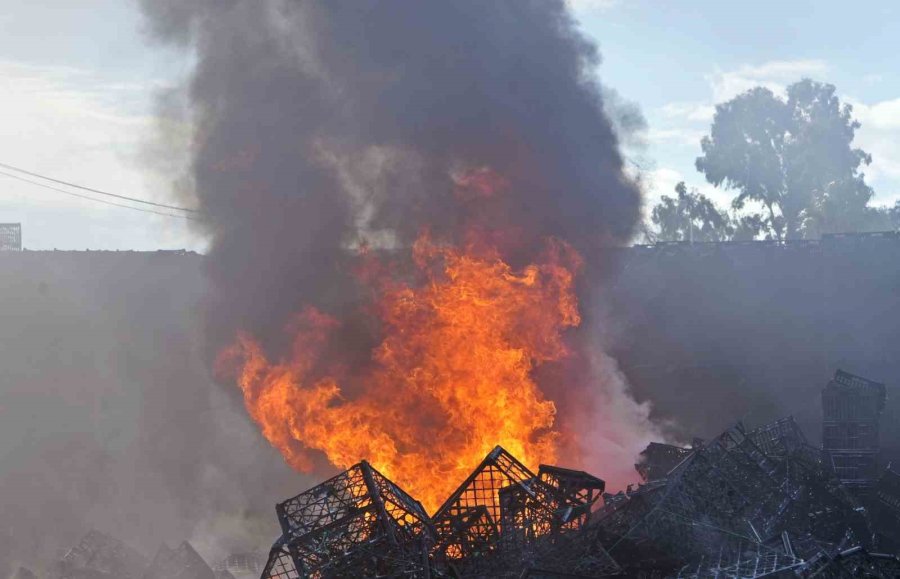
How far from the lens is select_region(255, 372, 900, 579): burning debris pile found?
15352mm

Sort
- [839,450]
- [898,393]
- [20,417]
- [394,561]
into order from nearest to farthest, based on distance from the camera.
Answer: [394,561], [839,450], [898,393], [20,417]

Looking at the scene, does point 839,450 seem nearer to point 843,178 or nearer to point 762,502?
point 762,502

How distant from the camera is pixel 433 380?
23000 millimetres

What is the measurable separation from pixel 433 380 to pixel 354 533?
7.31 metres

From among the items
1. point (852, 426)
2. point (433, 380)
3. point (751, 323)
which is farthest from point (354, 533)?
point (751, 323)

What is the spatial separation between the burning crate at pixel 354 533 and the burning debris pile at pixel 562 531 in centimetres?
2

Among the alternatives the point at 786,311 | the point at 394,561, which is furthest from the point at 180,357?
the point at 394,561

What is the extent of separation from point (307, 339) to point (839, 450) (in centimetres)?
1221

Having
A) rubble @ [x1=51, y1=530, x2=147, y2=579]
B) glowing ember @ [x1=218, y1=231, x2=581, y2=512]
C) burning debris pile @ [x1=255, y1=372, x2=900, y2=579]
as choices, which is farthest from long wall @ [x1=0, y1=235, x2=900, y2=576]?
burning debris pile @ [x1=255, y1=372, x2=900, y2=579]

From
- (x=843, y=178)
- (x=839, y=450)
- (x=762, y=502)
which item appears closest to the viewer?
Result: (x=762, y=502)

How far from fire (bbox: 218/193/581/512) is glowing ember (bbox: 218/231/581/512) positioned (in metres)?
0.03

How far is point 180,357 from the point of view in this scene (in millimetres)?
37531

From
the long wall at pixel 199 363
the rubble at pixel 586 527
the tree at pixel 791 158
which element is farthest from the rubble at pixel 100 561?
the tree at pixel 791 158

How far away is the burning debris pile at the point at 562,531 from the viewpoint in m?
15.4
